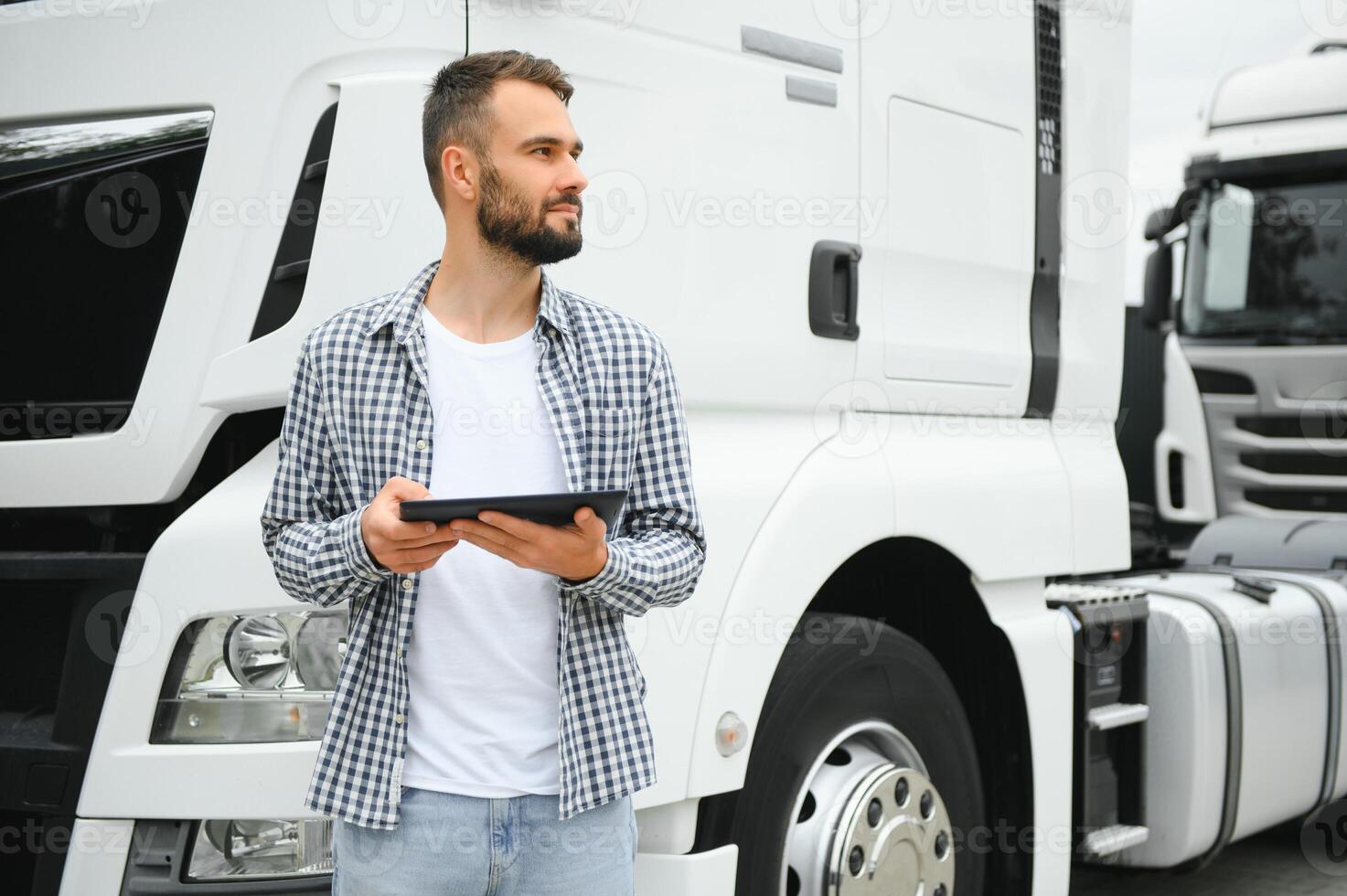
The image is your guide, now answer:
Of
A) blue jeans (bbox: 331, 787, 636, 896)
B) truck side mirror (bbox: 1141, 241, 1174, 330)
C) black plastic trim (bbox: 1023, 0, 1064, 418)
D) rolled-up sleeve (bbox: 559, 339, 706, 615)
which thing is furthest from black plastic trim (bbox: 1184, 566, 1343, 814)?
blue jeans (bbox: 331, 787, 636, 896)

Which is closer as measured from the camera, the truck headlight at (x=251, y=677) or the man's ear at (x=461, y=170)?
the man's ear at (x=461, y=170)

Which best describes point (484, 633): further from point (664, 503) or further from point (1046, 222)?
point (1046, 222)

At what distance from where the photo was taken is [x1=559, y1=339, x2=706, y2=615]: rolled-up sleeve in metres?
2.08

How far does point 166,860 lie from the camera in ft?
7.97

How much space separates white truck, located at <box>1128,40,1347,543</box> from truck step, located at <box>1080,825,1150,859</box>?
12.0 feet

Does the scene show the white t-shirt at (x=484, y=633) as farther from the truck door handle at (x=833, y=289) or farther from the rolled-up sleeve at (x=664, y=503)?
the truck door handle at (x=833, y=289)

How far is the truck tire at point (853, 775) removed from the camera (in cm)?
295

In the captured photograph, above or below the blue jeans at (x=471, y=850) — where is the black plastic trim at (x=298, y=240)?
above

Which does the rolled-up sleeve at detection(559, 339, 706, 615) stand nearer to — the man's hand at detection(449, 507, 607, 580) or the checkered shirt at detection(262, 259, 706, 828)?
the checkered shirt at detection(262, 259, 706, 828)

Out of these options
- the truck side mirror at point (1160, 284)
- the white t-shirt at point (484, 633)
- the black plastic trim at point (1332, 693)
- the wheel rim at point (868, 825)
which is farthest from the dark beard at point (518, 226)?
the truck side mirror at point (1160, 284)

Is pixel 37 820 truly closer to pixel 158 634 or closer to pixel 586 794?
pixel 158 634

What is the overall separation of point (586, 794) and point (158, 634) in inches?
33.5

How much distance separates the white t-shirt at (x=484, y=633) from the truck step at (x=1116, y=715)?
235cm

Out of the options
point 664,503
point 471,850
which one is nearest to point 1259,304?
point 664,503
